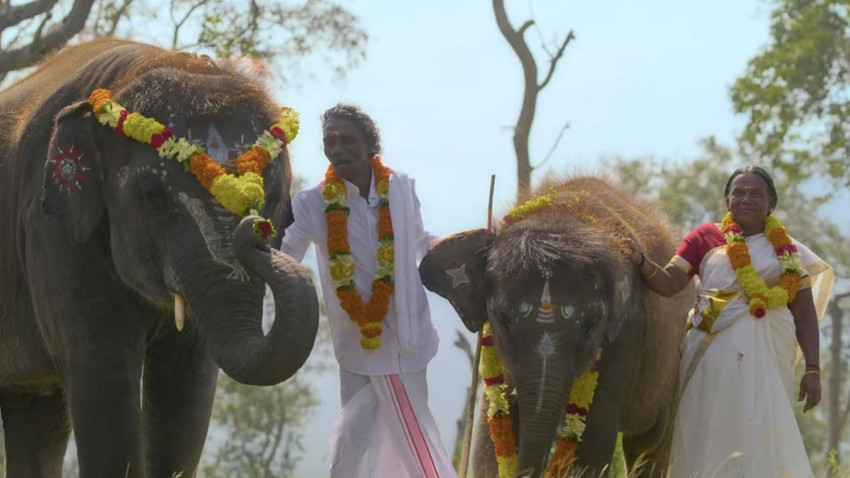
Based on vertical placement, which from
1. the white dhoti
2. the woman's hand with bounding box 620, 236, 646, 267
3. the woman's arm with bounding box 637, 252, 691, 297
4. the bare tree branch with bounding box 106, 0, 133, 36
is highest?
the bare tree branch with bounding box 106, 0, 133, 36

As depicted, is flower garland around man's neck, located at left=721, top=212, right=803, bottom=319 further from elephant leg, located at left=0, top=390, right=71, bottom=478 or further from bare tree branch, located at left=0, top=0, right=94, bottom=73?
bare tree branch, located at left=0, top=0, right=94, bottom=73

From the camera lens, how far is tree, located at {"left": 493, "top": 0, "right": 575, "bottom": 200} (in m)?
14.2

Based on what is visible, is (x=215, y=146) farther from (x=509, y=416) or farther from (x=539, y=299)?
(x=509, y=416)

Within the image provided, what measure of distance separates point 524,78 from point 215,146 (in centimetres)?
857

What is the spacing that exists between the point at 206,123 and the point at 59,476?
2578 mm

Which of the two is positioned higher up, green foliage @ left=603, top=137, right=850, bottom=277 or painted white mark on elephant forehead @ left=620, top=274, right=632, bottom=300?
green foliage @ left=603, top=137, right=850, bottom=277

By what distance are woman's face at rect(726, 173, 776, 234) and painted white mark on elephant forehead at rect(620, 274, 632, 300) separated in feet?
2.41

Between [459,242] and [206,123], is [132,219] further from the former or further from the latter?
[459,242]

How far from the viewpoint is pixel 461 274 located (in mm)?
7840

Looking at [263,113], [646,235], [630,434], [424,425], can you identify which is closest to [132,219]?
[263,113]

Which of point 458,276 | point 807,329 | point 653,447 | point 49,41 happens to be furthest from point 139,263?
point 49,41

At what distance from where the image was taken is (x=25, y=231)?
6727 millimetres

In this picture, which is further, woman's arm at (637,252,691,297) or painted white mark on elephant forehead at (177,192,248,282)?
woman's arm at (637,252,691,297)

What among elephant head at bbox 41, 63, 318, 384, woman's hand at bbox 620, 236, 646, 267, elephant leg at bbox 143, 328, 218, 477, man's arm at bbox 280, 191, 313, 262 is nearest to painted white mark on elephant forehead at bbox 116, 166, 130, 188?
elephant head at bbox 41, 63, 318, 384
